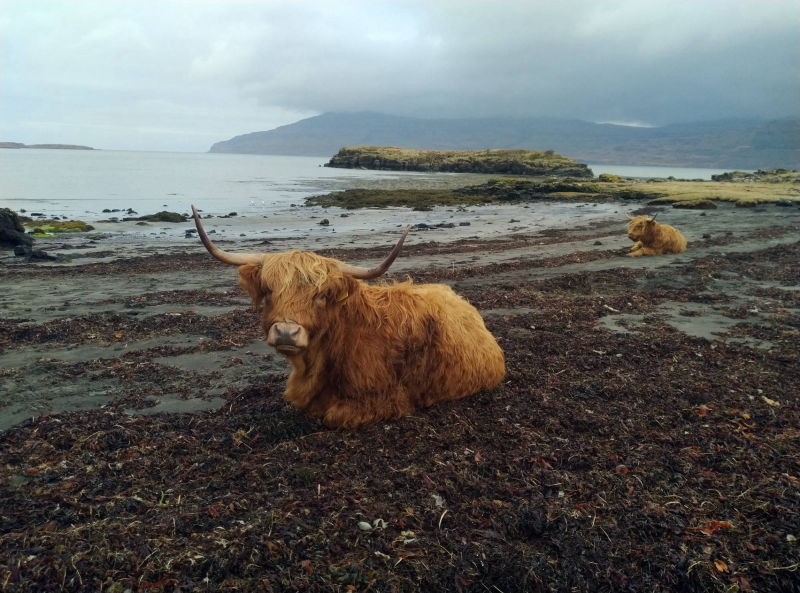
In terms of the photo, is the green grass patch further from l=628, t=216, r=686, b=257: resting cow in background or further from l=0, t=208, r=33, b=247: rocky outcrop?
l=628, t=216, r=686, b=257: resting cow in background

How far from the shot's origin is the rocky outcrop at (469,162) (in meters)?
83.5

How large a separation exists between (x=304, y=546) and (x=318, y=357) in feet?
6.03

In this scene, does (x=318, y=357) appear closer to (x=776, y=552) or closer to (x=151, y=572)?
(x=151, y=572)

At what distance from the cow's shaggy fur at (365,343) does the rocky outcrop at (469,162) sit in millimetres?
79374

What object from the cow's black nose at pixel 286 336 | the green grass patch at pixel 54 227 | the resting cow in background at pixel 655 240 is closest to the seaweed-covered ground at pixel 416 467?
the cow's black nose at pixel 286 336

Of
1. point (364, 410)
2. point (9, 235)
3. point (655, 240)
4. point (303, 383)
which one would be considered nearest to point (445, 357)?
point (364, 410)

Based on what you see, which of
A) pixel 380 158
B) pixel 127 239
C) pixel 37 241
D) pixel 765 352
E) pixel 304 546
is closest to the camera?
pixel 304 546

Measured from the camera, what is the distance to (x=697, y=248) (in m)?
15.9

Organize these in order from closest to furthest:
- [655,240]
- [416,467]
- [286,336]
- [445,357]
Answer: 1. [286,336]
2. [416,467]
3. [445,357]
4. [655,240]

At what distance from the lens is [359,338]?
189 inches

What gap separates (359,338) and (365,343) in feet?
0.25

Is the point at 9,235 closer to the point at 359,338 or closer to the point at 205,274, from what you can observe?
the point at 205,274

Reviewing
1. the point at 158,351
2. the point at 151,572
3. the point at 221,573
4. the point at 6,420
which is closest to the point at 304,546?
the point at 221,573

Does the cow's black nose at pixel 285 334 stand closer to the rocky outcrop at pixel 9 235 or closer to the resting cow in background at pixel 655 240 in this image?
the resting cow in background at pixel 655 240
